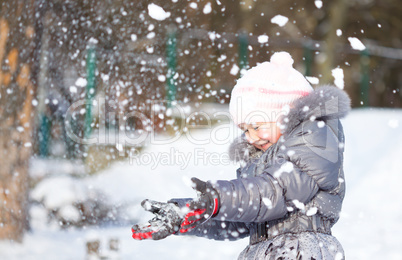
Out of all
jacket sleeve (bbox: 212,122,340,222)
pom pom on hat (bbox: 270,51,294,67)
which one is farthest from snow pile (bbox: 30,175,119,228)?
jacket sleeve (bbox: 212,122,340,222)

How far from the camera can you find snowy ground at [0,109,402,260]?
4746mm

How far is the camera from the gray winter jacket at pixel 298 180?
6.22 ft

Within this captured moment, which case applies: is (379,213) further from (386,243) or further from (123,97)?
(123,97)

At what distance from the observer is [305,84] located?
2.38 metres

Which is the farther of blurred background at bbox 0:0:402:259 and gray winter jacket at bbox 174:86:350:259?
blurred background at bbox 0:0:402:259

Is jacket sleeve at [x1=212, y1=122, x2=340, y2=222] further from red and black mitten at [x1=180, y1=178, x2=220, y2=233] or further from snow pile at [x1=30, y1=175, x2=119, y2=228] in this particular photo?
snow pile at [x1=30, y1=175, x2=119, y2=228]

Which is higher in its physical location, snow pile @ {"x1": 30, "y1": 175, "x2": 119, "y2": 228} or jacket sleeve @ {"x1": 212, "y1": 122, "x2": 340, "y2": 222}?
jacket sleeve @ {"x1": 212, "y1": 122, "x2": 340, "y2": 222}

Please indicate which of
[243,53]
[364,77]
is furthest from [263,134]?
[364,77]

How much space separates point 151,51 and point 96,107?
6.70 ft

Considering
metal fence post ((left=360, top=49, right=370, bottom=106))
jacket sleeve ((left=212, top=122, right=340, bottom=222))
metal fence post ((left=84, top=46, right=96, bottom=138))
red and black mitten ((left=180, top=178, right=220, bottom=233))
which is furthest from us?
metal fence post ((left=360, top=49, right=370, bottom=106))

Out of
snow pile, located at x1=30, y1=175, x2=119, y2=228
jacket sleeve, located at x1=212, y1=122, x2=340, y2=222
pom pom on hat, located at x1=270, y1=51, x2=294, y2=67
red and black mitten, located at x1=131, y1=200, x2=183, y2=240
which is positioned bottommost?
snow pile, located at x1=30, y1=175, x2=119, y2=228

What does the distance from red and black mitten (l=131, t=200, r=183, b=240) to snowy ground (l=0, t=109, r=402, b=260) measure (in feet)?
3.83

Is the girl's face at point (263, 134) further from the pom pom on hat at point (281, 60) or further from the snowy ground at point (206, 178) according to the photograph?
the snowy ground at point (206, 178)

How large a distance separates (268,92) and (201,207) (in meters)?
0.80
